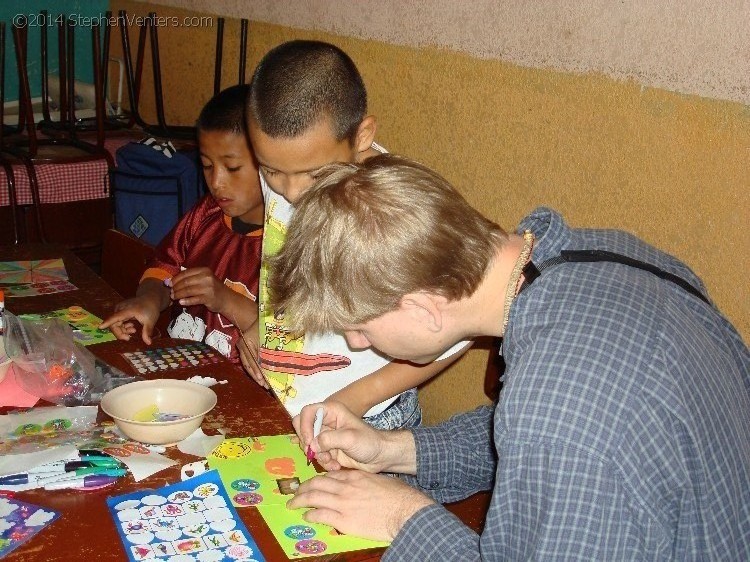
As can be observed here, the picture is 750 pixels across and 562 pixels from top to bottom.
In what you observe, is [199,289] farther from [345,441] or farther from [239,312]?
[345,441]

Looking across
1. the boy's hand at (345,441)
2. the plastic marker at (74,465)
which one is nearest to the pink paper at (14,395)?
the plastic marker at (74,465)

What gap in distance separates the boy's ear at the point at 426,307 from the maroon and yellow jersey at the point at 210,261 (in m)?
1.16

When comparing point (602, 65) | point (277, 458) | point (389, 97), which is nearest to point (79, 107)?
point (389, 97)

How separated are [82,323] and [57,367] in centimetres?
37

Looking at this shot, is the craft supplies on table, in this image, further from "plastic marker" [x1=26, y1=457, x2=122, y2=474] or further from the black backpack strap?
the black backpack strap

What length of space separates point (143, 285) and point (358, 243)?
4.60 feet

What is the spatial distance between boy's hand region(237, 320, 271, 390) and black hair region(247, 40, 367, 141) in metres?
0.53

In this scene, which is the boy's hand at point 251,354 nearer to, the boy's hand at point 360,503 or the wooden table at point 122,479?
the wooden table at point 122,479

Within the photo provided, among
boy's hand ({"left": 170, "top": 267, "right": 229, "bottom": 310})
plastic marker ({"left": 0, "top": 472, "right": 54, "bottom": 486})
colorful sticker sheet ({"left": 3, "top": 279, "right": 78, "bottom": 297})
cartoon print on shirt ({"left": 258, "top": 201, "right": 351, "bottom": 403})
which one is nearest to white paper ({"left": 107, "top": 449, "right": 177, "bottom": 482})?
plastic marker ({"left": 0, "top": 472, "right": 54, "bottom": 486})

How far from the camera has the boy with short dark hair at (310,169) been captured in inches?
70.6

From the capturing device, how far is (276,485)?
1.46 m

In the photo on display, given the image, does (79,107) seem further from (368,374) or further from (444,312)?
(444,312)

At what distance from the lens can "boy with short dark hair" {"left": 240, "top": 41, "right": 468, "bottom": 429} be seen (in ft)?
5.88

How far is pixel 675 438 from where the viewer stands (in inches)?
42.0
